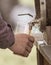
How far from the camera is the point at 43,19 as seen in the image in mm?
1081

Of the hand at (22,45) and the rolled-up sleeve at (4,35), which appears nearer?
the rolled-up sleeve at (4,35)

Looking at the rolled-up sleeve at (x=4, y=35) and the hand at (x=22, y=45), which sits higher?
the rolled-up sleeve at (x=4, y=35)

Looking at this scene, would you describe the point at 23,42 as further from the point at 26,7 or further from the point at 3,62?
the point at 3,62

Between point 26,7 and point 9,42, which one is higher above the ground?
point 9,42

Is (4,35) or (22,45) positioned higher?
(4,35)

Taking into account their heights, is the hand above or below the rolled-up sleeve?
below

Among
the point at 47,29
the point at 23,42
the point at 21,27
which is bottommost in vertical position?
the point at 21,27

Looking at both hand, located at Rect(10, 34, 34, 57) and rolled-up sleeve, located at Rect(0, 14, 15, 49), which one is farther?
hand, located at Rect(10, 34, 34, 57)

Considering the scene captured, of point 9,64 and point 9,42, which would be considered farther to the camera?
point 9,64

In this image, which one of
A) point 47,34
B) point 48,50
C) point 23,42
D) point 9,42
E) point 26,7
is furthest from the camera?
point 26,7

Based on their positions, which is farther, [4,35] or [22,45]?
[22,45]

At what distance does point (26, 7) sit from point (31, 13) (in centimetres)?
10

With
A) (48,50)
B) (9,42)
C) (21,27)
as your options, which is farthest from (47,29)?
(9,42)

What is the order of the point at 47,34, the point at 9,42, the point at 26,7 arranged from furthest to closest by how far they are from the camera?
the point at 26,7
the point at 47,34
the point at 9,42
